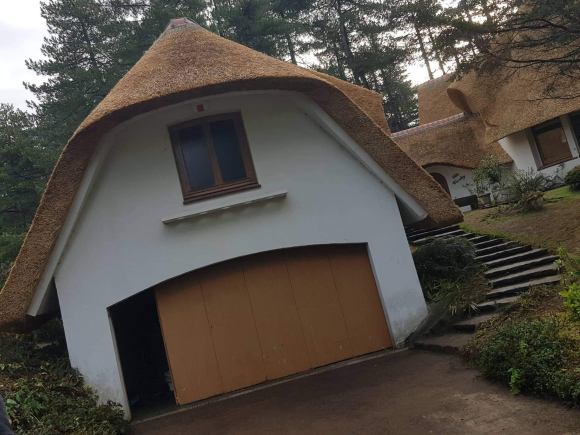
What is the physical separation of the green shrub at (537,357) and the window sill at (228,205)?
160 inches

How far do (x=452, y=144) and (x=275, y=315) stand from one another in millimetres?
14049

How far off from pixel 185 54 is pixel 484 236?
806cm

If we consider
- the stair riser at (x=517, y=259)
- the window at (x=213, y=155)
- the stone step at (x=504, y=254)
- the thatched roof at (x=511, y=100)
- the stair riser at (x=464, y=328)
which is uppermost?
the thatched roof at (x=511, y=100)

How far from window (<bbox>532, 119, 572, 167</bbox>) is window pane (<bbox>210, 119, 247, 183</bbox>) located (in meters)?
13.8

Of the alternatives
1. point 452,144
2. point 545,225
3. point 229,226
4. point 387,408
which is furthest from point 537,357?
point 452,144

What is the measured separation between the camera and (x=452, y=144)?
19.7 metres

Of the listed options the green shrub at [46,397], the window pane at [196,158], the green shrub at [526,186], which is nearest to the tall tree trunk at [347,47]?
the green shrub at [526,186]

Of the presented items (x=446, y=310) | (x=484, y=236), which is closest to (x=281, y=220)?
(x=446, y=310)

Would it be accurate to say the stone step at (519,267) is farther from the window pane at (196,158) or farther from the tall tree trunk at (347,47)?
the tall tree trunk at (347,47)

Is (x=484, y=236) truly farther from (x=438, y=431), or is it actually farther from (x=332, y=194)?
(x=438, y=431)

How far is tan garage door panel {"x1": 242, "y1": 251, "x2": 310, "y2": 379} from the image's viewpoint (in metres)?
8.35

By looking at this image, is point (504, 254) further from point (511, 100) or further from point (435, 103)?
point (435, 103)

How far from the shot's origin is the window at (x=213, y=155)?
28.0ft

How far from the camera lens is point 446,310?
8.27 metres
